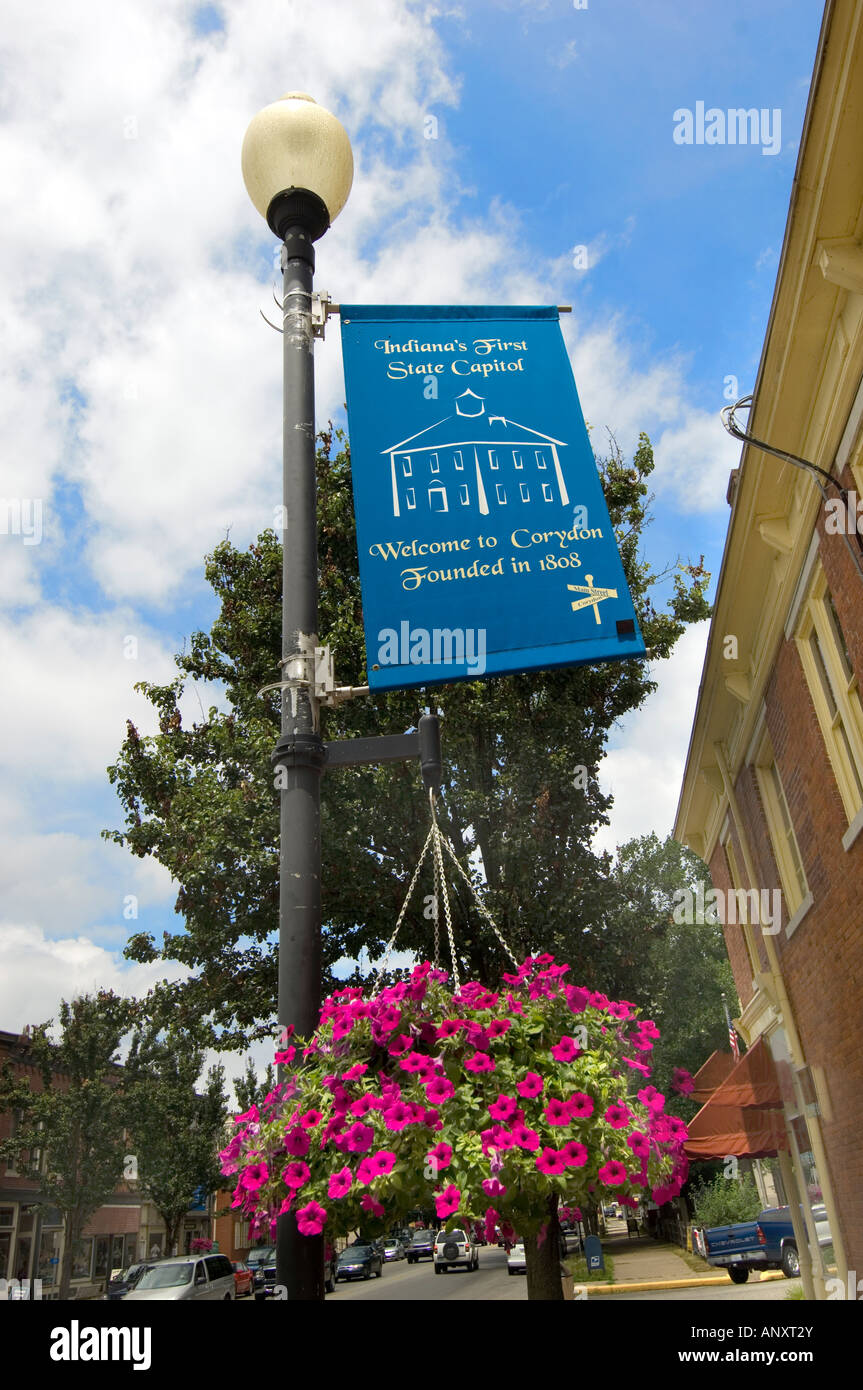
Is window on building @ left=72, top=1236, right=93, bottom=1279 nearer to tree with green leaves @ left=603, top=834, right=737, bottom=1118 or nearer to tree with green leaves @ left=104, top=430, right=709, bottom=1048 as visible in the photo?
tree with green leaves @ left=603, top=834, right=737, bottom=1118

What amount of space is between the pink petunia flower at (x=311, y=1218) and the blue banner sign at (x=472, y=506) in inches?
78.7

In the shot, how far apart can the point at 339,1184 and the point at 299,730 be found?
1.66 metres

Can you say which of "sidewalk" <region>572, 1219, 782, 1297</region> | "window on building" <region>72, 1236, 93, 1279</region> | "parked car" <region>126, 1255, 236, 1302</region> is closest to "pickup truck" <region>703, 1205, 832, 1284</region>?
"sidewalk" <region>572, 1219, 782, 1297</region>

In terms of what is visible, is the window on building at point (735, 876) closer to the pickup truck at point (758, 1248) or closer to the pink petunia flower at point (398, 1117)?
the pink petunia flower at point (398, 1117)

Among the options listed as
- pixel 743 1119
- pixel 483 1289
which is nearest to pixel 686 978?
pixel 483 1289

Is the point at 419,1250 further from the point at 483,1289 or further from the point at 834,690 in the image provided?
the point at 834,690

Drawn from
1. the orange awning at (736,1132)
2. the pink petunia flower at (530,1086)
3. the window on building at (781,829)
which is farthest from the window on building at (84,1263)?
the pink petunia flower at (530,1086)

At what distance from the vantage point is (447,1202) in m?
2.72

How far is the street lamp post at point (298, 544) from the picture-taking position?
11.0ft

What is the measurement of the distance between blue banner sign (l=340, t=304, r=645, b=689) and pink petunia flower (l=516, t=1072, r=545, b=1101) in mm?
1620
